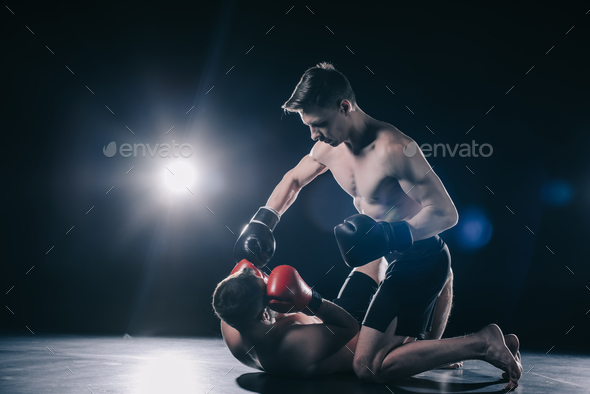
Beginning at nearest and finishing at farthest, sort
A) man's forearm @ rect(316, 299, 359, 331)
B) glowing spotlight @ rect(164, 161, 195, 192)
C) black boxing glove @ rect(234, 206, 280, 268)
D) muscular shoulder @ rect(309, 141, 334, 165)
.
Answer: man's forearm @ rect(316, 299, 359, 331), black boxing glove @ rect(234, 206, 280, 268), muscular shoulder @ rect(309, 141, 334, 165), glowing spotlight @ rect(164, 161, 195, 192)

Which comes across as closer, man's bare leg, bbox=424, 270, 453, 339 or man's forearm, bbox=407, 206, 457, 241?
man's forearm, bbox=407, 206, 457, 241

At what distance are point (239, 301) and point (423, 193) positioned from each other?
90cm

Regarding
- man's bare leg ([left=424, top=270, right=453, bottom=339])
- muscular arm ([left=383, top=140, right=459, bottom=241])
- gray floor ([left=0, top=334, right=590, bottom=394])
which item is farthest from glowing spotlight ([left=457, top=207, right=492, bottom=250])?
muscular arm ([left=383, top=140, right=459, bottom=241])

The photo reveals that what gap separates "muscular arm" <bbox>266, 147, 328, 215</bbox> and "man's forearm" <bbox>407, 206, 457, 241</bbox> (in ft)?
2.53

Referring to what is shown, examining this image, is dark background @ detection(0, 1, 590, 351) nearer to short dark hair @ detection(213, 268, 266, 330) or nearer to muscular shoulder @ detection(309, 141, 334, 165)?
muscular shoulder @ detection(309, 141, 334, 165)

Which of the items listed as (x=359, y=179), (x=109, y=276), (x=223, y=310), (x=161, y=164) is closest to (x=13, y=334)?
(x=109, y=276)

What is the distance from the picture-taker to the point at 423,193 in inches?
77.4

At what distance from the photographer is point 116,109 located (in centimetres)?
433

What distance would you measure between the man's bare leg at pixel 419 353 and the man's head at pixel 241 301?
0.47m

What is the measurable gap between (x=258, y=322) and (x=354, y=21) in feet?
10.2

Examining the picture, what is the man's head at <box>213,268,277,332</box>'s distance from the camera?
1893mm

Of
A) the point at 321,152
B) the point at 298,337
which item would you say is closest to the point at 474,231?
the point at 321,152

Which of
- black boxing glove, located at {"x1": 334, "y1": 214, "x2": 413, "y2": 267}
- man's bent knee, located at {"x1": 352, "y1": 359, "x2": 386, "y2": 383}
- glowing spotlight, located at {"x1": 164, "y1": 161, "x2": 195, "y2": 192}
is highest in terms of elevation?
glowing spotlight, located at {"x1": 164, "y1": 161, "x2": 195, "y2": 192}

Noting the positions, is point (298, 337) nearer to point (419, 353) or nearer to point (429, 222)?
point (419, 353)
